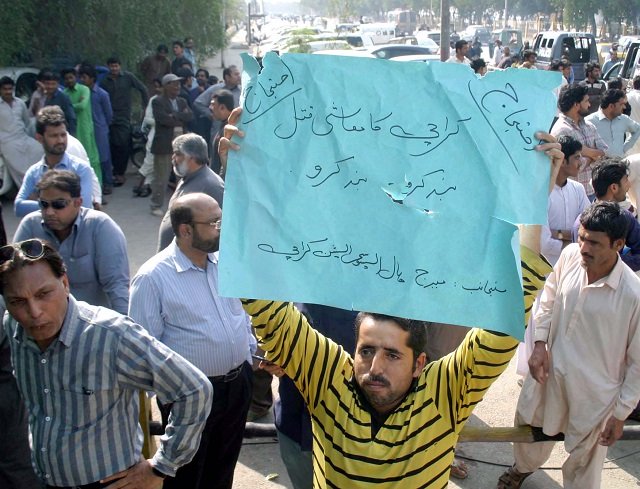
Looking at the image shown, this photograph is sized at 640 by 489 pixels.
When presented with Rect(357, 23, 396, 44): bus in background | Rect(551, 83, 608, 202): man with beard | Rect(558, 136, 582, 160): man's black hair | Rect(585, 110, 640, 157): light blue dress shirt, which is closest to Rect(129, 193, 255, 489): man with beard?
Rect(558, 136, 582, 160): man's black hair

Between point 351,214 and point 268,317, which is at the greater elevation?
point 351,214

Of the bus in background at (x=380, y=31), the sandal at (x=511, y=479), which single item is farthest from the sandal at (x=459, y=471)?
the bus in background at (x=380, y=31)

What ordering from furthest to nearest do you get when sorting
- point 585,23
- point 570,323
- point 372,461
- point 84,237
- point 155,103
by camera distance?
point 585,23
point 155,103
point 84,237
point 570,323
point 372,461

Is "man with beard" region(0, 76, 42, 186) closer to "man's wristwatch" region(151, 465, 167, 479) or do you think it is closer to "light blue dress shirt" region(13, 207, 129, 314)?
"light blue dress shirt" region(13, 207, 129, 314)

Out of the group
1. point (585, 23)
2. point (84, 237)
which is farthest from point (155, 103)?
point (585, 23)

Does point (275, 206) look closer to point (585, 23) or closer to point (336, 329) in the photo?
point (336, 329)

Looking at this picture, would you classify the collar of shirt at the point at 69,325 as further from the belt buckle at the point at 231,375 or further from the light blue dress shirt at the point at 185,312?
the belt buckle at the point at 231,375

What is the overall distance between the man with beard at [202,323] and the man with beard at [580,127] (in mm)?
4445

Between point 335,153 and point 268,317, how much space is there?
0.58 m

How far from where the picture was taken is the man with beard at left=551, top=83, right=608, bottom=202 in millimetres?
7180

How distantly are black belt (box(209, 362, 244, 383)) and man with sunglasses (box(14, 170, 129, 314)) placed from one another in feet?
2.92

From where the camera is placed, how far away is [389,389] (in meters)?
2.36

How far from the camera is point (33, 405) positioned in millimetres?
2734

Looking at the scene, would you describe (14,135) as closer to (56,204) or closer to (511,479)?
(56,204)
